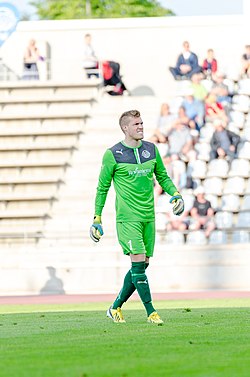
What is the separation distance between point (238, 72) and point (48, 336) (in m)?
20.3

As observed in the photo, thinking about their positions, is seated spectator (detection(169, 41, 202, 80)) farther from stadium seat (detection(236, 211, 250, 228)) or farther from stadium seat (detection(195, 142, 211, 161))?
stadium seat (detection(236, 211, 250, 228))

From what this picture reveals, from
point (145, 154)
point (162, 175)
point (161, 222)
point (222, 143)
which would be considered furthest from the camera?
point (222, 143)

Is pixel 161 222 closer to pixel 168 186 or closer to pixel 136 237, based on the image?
pixel 168 186

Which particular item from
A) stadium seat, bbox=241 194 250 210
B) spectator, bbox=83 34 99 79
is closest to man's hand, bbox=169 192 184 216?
stadium seat, bbox=241 194 250 210

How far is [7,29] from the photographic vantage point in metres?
32.7

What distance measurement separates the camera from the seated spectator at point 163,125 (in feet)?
90.7

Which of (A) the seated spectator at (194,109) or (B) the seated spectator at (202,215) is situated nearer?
(B) the seated spectator at (202,215)

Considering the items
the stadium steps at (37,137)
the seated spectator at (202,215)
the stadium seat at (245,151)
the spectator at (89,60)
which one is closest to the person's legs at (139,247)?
the seated spectator at (202,215)

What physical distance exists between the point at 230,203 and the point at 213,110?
9.82ft

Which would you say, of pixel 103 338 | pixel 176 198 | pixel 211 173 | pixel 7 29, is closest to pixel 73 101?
pixel 7 29

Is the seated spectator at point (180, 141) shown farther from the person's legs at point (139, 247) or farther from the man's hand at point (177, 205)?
the person's legs at point (139, 247)

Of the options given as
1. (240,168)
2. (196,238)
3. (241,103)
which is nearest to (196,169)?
(240,168)

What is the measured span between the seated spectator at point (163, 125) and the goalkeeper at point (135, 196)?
1474 cm

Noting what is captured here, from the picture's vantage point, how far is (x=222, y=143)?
2684cm
